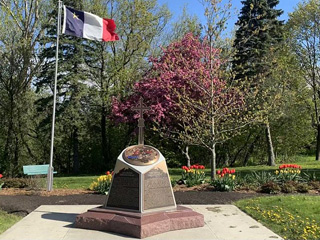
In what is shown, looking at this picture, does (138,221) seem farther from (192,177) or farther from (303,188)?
(303,188)

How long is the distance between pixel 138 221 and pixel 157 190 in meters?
0.85

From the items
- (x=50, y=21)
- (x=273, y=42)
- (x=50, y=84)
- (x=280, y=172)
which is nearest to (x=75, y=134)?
(x=50, y=84)

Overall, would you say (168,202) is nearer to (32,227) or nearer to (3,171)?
(32,227)

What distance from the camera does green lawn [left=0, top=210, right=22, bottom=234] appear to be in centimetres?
664

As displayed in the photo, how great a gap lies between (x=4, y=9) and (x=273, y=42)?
17.5 metres

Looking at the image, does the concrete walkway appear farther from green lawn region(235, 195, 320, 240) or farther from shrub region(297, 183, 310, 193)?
shrub region(297, 183, 310, 193)

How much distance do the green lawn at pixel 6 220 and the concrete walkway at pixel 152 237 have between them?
152 mm

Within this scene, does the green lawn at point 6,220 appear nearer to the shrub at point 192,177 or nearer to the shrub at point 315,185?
the shrub at point 192,177

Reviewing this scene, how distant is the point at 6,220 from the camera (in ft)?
23.6

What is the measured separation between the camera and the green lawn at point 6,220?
6.64 metres

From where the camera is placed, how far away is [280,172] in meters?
11.7

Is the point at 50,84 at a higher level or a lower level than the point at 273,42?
lower

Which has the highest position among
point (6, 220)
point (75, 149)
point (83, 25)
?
point (83, 25)

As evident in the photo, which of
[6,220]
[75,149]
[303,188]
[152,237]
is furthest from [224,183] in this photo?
[75,149]
